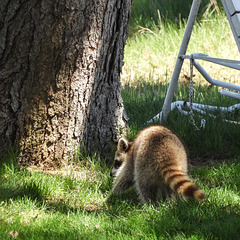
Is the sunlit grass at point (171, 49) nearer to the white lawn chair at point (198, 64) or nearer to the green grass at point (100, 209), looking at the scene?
the white lawn chair at point (198, 64)

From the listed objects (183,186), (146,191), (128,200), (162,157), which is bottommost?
(128,200)

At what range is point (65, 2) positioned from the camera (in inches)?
133

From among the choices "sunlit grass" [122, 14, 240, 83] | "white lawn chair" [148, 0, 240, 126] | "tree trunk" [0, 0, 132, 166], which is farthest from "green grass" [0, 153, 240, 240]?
"sunlit grass" [122, 14, 240, 83]

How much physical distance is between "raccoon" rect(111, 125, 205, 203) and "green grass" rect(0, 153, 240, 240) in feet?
0.38

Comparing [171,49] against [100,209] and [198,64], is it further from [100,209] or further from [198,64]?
[100,209]

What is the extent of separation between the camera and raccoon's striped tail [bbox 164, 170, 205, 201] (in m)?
2.61

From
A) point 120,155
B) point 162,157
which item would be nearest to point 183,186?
point 162,157

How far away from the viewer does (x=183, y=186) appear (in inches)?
107

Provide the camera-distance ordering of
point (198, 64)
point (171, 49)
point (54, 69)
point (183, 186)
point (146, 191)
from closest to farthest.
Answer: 1. point (183, 186)
2. point (146, 191)
3. point (54, 69)
4. point (198, 64)
5. point (171, 49)

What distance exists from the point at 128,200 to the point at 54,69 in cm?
121

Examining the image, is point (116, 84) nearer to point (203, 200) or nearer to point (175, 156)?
point (175, 156)

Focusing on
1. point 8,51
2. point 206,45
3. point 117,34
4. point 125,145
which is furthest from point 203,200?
point 206,45

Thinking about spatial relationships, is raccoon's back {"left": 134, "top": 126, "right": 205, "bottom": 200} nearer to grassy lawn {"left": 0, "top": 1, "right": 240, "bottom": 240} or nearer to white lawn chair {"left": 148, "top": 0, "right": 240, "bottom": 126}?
grassy lawn {"left": 0, "top": 1, "right": 240, "bottom": 240}

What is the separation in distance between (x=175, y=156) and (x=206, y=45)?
17.4 ft
